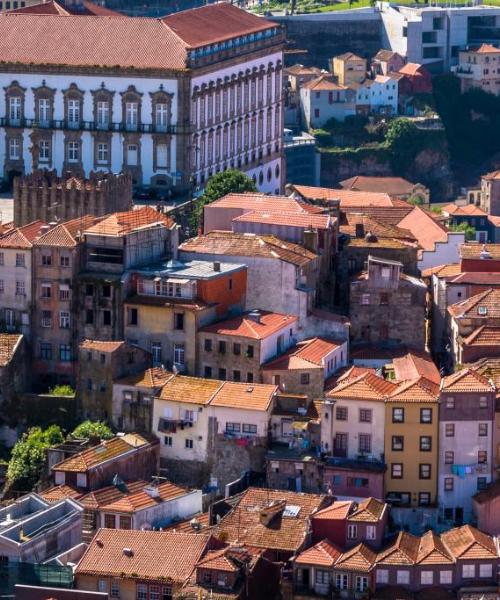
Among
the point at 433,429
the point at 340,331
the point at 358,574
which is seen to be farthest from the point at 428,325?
the point at 358,574

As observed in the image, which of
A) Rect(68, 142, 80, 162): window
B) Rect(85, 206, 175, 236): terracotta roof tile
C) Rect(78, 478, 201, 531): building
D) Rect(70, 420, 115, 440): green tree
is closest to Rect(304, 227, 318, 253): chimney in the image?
Rect(85, 206, 175, 236): terracotta roof tile

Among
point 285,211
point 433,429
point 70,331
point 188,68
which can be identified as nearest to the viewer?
point 433,429

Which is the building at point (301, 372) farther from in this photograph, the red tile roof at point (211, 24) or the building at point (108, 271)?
the red tile roof at point (211, 24)

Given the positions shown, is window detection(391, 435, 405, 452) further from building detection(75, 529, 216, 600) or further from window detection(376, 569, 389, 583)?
building detection(75, 529, 216, 600)

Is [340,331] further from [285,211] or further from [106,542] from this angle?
[106,542]

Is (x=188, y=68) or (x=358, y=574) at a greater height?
(x=188, y=68)

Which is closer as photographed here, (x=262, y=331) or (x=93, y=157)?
(x=262, y=331)
